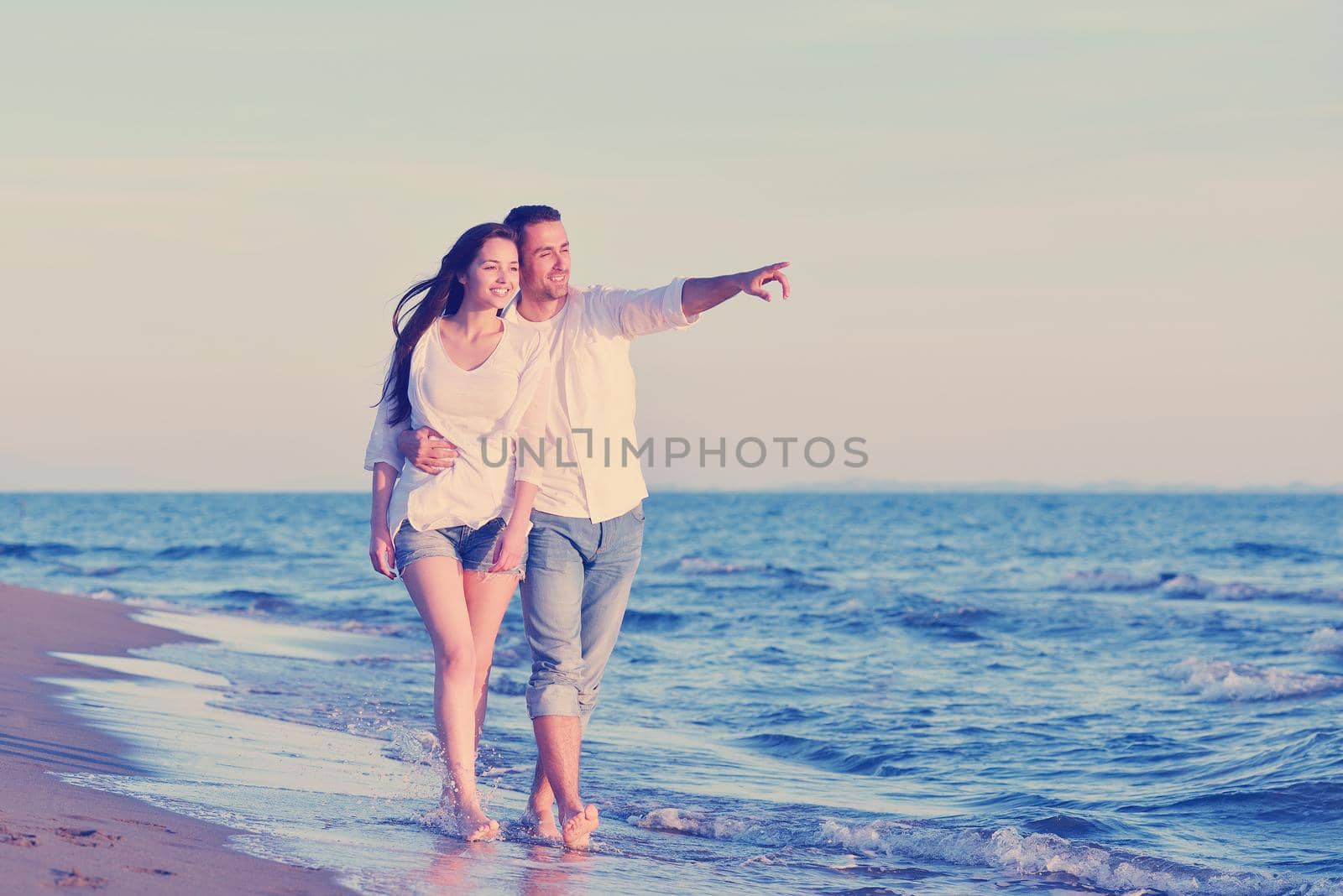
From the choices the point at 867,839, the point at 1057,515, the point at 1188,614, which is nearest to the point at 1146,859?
the point at 867,839

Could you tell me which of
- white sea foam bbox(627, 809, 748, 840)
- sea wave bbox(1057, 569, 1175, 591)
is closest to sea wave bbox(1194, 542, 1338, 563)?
sea wave bbox(1057, 569, 1175, 591)

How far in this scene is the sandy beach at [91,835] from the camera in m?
3.07

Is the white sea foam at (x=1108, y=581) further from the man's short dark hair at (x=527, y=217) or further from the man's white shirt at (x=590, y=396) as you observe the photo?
the man's short dark hair at (x=527, y=217)

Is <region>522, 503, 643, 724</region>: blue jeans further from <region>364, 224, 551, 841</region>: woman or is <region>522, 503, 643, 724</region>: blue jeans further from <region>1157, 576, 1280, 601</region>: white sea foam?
<region>1157, 576, 1280, 601</region>: white sea foam

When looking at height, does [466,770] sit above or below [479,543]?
below

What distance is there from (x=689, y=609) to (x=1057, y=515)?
168 feet

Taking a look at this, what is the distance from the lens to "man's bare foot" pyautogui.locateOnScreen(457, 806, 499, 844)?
13.4 ft

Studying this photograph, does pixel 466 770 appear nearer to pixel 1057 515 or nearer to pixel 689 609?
pixel 689 609

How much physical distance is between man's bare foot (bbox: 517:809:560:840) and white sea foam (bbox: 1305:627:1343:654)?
9674mm

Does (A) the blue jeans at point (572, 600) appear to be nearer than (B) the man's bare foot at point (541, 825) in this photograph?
Yes

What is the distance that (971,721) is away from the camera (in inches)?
328

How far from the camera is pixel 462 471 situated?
160 inches

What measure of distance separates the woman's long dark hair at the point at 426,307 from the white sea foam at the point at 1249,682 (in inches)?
286

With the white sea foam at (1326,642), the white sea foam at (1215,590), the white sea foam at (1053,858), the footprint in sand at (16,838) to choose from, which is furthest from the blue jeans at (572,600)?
the white sea foam at (1215,590)
